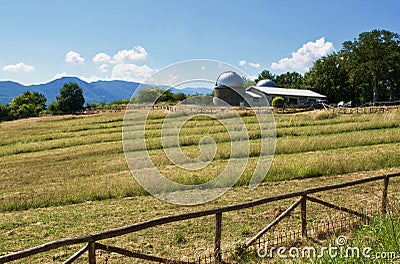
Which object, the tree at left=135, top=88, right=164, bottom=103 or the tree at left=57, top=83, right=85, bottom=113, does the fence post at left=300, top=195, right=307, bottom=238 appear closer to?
the tree at left=135, top=88, right=164, bottom=103

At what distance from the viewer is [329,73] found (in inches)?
3162

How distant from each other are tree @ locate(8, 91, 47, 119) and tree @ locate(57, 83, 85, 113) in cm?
556

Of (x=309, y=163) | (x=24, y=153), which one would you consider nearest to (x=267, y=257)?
(x=309, y=163)

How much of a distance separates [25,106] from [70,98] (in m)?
14.5

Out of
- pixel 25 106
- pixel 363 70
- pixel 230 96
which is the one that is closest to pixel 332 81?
pixel 363 70

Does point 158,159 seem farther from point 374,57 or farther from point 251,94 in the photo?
point 374,57

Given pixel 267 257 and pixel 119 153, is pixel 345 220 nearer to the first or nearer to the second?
pixel 267 257

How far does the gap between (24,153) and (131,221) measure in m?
21.8

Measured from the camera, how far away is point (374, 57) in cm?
5991

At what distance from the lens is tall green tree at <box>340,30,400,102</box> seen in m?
59.1

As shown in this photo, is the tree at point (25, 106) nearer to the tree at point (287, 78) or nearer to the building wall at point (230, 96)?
the building wall at point (230, 96)

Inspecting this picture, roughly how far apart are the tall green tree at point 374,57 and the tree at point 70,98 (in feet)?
228

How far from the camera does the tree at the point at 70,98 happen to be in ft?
308

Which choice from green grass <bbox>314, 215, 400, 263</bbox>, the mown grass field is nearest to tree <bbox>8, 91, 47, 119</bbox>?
the mown grass field
